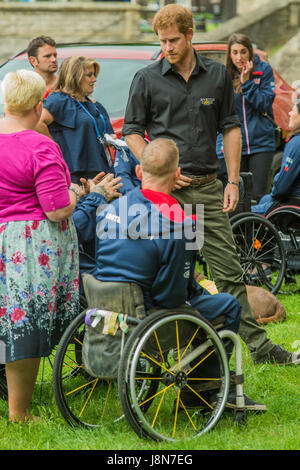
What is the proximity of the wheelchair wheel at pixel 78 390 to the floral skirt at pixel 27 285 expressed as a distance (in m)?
0.17

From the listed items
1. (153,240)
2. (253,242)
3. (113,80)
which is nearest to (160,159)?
(153,240)

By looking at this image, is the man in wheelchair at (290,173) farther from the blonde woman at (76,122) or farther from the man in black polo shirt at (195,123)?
the blonde woman at (76,122)

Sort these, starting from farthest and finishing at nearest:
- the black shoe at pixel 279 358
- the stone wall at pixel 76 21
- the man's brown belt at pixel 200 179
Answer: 1. the stone wall at pixel 76 21
2. the black shoe at pixel 279 358
3. the man's brown belt at pixel 200 179

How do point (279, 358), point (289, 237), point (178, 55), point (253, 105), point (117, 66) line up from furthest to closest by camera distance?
Result: point (117, 66) < point (253, 105) < point (289, 237) < point (279, 358) < point (178, 55)

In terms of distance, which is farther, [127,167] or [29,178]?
[127,167]

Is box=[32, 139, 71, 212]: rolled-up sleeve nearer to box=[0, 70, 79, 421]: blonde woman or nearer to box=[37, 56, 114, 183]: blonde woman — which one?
box=[0, 70, 79, 421]: blonde woman

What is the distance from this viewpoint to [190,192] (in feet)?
15.6

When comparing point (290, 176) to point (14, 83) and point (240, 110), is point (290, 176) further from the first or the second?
point (14, 83)

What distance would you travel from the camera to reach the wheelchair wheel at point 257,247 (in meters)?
6.61

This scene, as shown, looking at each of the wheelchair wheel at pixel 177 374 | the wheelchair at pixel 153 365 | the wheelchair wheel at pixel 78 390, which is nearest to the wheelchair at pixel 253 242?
the wheelchair wheel at pixel 78 390

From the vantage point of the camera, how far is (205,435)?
3.74 m

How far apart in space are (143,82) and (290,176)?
95.3 inches

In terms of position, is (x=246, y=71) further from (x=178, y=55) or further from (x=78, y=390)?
(x=78, y=390)

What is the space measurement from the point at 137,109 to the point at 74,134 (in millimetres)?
774
